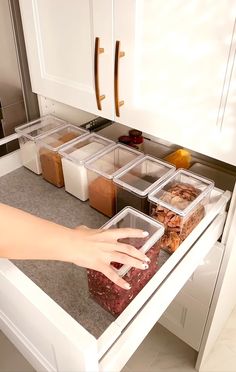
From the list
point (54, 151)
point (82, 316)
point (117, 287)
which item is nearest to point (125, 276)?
point (117, 287)

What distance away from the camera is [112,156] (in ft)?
3.36

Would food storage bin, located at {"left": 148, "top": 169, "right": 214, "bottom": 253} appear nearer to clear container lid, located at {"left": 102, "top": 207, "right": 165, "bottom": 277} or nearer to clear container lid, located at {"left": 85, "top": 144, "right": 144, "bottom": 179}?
clear container lid, located at {"left": 102, "top": 207, "right": 165, "bottom": 277}

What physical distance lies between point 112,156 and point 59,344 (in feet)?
1.90

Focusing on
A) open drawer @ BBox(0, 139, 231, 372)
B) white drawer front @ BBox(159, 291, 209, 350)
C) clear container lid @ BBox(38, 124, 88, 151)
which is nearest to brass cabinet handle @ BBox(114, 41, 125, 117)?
clear container lid @ BBox(38, 124, 88, 151)

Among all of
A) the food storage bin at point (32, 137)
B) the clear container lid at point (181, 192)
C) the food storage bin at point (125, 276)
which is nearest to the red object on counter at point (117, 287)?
the food storage bin at point (125, 276)

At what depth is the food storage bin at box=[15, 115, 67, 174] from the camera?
3.59 ft

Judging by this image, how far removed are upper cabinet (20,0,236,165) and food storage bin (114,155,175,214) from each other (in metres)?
0.11

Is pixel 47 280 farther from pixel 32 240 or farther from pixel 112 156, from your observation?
pixel 112 156

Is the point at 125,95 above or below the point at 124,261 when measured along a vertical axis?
above

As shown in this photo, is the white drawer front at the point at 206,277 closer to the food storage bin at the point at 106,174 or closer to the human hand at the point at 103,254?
the food storage bin at the point at 106,174

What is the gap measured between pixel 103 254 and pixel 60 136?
2.11 ft

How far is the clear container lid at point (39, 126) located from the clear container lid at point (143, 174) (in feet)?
1.13

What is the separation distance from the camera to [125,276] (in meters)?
0.66

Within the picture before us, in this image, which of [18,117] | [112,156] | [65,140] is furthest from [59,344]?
[18,117]
